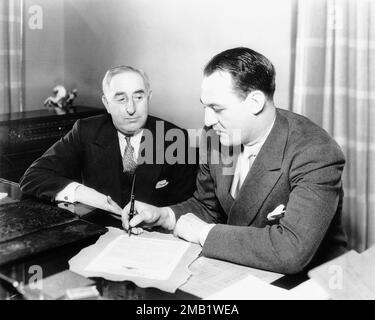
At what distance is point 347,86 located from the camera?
2684 millimetres

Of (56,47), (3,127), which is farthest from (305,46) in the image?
(56,47)

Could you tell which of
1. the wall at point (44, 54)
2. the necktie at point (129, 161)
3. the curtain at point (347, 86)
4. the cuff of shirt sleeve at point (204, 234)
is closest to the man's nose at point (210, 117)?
the cuff of shirt sleeve at point (204, 234)

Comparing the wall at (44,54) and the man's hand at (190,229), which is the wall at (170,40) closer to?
the wall at (44,54)

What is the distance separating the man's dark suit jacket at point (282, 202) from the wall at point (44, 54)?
9.04 ft

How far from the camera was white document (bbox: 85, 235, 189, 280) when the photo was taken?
1.33m

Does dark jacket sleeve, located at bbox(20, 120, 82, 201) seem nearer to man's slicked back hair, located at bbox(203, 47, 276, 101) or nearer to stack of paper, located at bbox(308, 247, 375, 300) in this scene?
man's slicked back hair, located at bbox(203, 47, 276, 101)

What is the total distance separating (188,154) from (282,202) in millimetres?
971

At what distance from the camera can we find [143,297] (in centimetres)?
118

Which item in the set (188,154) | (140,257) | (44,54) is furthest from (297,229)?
(44,54)

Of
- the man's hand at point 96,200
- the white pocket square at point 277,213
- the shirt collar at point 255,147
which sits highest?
the shirt collar at point 255,147

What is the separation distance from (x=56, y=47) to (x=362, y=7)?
9.56 feet

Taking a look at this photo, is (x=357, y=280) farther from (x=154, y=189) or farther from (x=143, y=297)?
(x=154, y=189)

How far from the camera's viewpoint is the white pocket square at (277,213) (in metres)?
1.70

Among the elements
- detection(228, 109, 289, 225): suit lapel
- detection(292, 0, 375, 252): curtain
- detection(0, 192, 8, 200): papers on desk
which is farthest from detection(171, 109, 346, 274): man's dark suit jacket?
detection(292, 0, 375, 252): curtain
